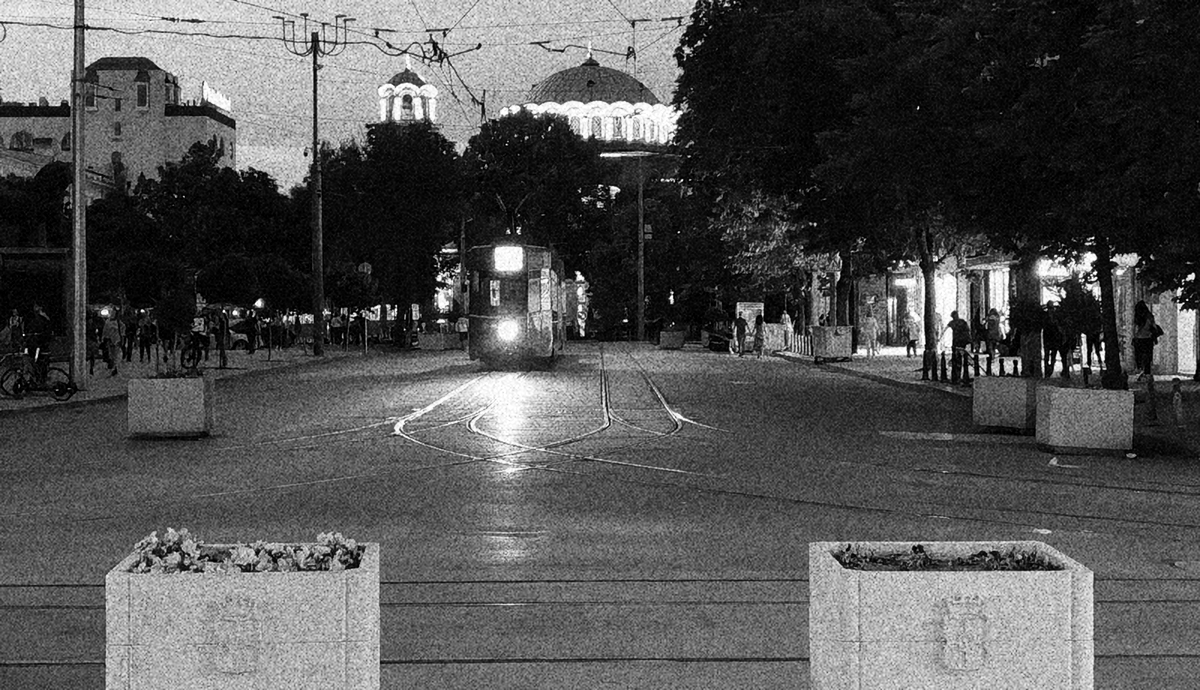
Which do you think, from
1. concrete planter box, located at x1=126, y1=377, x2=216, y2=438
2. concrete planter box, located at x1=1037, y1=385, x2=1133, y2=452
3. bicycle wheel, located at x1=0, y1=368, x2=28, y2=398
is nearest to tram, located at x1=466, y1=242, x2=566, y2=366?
bicycle wheel, located at x1=0, y1=368, x2=28, y2=398

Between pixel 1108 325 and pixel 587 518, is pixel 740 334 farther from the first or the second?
pixel 587 518

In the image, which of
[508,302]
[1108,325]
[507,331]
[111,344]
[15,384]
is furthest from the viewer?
[507,331]

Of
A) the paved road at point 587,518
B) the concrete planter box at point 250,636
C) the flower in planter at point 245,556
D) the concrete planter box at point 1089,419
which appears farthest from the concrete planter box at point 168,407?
the concrete planter box at point 250,636

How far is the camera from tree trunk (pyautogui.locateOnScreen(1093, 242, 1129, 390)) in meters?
24.8

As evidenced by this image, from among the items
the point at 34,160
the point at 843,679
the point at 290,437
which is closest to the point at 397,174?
the point at 34,160

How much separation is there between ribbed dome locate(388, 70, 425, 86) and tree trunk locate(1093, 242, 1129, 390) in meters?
136

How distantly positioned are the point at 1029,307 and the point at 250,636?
24.3 m

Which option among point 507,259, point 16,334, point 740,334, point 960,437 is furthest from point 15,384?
point 740,334

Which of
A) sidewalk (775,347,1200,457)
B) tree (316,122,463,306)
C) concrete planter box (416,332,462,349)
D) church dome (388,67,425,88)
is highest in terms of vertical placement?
church dome (388,67,425,88)

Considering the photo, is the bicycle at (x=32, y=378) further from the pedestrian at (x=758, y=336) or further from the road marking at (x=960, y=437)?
the pedestrian at (x=758, y=336)

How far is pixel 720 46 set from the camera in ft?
113

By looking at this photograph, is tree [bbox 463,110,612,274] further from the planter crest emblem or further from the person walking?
the planter crest emblem

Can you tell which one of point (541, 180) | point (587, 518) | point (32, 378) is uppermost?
point (541, 180)

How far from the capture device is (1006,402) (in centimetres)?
2386
